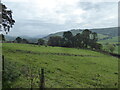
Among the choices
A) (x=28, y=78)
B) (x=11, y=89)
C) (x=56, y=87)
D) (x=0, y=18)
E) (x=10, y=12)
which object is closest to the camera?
(x=11, y=89)

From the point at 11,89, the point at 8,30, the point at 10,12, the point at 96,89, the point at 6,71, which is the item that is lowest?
the point at 96,89

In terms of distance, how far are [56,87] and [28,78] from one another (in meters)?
2.79

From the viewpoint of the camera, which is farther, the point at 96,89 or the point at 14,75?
the point at 96,89

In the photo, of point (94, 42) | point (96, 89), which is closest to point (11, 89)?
point (96, 89)

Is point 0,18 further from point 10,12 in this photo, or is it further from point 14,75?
point 14,75

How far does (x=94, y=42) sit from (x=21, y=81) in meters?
66.6

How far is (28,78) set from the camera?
40.1 feet

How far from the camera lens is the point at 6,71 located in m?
11.4

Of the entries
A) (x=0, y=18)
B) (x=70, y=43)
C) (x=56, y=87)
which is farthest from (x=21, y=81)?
(x=70, y=43)

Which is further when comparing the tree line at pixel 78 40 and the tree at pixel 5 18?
the tree line at pixel 78 40

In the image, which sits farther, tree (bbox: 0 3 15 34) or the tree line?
the tree line

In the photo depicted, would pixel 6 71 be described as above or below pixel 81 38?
below

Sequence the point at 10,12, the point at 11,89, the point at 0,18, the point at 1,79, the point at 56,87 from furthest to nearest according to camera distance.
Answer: the point at 10,12 → the point at 0,18 → the point at 56,87 → the point at 1,79 → the point at 11,89

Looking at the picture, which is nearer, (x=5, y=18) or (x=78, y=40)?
(x=5, y=18)
